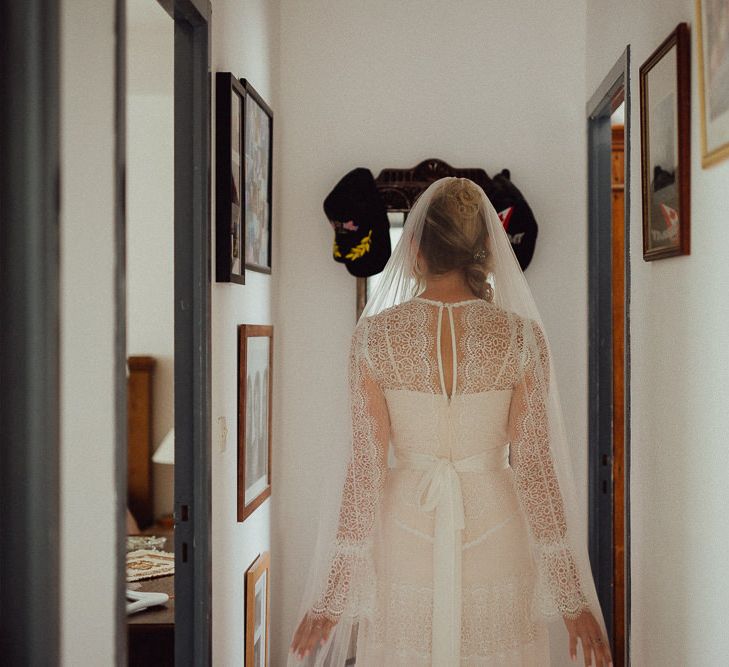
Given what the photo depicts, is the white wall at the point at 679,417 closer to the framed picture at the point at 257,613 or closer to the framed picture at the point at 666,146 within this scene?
the framed picture at the point at 666,146

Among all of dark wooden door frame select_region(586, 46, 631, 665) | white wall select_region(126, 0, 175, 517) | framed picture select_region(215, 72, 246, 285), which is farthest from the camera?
white wall select_region(126, 0, 175, 517)

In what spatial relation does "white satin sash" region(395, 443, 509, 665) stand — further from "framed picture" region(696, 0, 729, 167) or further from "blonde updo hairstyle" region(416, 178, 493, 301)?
"framed picture" region(696, 0, 729, 167)

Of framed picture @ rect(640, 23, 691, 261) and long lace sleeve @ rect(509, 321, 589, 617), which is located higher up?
framed picture @ rect(640, 23, 691, 261)

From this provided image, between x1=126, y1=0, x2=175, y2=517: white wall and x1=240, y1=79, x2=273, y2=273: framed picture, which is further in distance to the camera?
x1=126, y1=0, x2=175, y2=517: white wall

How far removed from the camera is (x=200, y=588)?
7.20ft

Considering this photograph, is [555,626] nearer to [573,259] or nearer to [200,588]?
[573,259]

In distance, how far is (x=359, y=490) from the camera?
2.21m

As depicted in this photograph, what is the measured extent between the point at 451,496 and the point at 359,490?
0.22 metres

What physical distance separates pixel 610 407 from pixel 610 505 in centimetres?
35

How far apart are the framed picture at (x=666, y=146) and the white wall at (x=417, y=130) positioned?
1.07 meters

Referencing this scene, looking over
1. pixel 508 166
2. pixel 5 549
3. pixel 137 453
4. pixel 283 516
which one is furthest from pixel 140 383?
pixel 5 549

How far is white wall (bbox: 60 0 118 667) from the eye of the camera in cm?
139

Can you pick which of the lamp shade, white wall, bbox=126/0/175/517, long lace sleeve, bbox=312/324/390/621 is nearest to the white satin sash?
long lace sleeve, bbox=312/324/390/621

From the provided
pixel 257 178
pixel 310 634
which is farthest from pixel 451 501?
pixel 257 178
